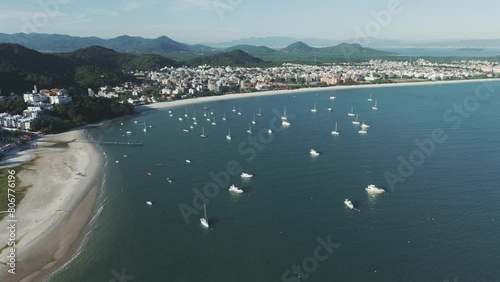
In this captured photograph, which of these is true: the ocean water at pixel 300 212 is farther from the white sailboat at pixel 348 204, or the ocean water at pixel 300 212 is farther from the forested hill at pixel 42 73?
the forested hill at pixel 42 73

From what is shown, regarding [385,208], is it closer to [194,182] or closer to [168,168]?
[194,182]

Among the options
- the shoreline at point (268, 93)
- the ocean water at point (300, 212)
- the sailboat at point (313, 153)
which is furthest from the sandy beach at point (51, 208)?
the shoreline at point (268, 93)

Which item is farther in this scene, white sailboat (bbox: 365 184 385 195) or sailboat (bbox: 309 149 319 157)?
sailboat (bbox: 309 149 319 157)

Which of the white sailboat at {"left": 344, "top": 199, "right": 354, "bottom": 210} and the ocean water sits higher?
the white sailboat at {"left": 344, "top": 199, "right": 354, "bottom": 210}

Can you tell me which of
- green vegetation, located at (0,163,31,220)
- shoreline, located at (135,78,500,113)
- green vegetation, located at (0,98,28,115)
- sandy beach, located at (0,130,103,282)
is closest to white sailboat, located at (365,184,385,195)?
sandy beach, located at (0,130,103,282)

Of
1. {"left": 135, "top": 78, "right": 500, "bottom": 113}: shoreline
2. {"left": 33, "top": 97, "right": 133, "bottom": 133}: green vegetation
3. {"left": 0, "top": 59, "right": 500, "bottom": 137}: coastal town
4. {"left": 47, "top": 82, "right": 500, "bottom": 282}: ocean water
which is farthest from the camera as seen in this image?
{"left": 135, "top": 78, "right": 500, "bottom": 113}: shoreline

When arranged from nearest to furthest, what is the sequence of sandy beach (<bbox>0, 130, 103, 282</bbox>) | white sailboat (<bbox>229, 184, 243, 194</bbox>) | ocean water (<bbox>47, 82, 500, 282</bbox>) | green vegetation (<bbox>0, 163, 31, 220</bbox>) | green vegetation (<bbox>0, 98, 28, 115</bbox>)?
ocean water (<bbox>47, 82, 500, 282</bbox>) < sandy beach (<bbox>0, 130, 103, 282</bbox>) < green vegetation (<bbox>0, 163, 31, 220</bbox>) < white sailboat (<bbox>229, 184, 243, 194</bbox>) < green vegetation (<bbox>0, 98, 28, 115</bbox>)

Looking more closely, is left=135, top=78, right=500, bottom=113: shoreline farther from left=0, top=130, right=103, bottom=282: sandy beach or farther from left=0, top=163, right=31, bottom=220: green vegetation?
left=0, top=163, right=31, bottom=220: green vegetation
